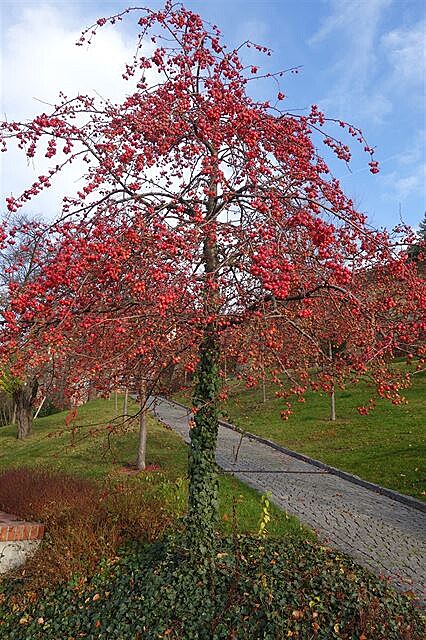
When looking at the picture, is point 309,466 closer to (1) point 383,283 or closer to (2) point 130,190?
(1) point 383,283

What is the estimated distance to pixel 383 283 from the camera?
5105 millimetres

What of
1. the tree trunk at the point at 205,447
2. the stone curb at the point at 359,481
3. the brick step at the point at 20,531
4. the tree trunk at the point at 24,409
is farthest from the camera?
the tree trunk at the point at 24,409

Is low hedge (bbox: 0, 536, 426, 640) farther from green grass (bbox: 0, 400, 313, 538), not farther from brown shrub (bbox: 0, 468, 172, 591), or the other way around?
green grass (bbox: 0, 400, 313, 538)

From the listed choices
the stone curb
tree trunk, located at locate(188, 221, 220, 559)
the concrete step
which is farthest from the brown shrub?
the stone curb

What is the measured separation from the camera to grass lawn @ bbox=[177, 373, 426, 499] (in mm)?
10086

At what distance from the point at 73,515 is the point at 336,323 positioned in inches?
154

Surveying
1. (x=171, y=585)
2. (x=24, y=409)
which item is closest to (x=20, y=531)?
(x=171, y=585)

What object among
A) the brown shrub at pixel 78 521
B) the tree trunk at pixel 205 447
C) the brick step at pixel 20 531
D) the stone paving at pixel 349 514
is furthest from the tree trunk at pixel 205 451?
the brick step at pixel 20 531

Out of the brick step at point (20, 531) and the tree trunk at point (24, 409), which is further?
the tree trunk at point (24, 409)

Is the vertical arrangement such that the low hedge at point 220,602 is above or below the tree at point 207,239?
below

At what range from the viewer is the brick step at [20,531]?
568 cm

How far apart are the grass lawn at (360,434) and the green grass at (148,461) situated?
147 cm

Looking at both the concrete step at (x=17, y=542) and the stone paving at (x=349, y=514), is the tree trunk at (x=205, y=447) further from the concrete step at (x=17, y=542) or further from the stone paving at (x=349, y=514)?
the concrete step at (x=17, y=542)

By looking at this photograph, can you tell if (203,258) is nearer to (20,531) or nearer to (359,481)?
(20,531)
